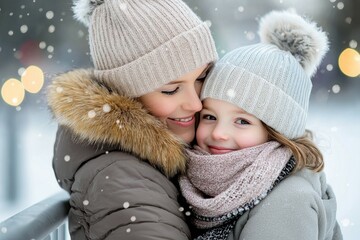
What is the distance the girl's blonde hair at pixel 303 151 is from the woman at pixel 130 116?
11.4 inches

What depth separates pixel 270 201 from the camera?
1.60 m

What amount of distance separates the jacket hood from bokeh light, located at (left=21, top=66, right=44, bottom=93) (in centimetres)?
582

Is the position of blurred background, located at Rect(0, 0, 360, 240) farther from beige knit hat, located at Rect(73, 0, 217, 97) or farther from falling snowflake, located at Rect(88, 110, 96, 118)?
falling snowflake, located at Rect(88, 110, 96, 118)

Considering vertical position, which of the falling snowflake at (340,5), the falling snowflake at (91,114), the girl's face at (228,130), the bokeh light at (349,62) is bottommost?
the bokeh light at (349,62)

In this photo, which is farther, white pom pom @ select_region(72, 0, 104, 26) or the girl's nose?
white pom pom @ select_region(72, 0, 104, 26)

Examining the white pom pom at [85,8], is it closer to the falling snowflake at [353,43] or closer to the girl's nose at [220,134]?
the girl's nose at [220,134]

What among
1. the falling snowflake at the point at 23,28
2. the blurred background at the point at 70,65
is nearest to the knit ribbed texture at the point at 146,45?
the blurred background at the point at 70,65

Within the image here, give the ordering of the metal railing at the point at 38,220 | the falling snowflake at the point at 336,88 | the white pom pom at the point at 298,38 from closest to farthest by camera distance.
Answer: the metal railing at the point at 38,220, the white pom pom at the point at 298,38, the falling snowflake at the point at 336,88

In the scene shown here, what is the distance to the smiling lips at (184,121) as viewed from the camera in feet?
6.15

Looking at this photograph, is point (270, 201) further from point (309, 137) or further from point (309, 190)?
point (309, 137)

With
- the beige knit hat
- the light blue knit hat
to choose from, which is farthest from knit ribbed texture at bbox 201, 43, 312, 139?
the beige knit hat

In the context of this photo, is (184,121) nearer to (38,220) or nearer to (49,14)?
(38,220)

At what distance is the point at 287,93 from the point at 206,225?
1.79 ft

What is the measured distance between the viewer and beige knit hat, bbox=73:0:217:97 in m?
1.78
